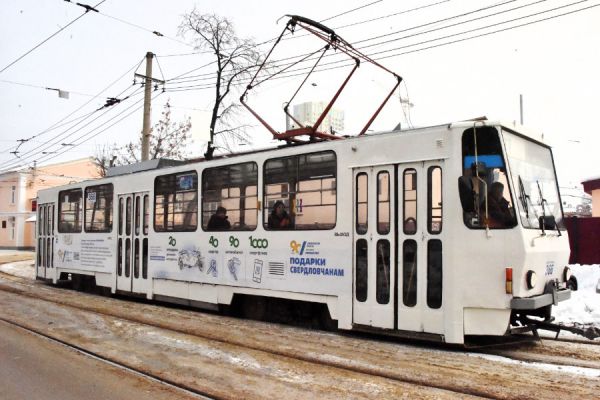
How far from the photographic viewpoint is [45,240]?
16.4m

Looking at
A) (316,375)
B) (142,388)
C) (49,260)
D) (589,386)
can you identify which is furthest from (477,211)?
(49,260)

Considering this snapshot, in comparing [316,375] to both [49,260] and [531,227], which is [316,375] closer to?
[531,227]

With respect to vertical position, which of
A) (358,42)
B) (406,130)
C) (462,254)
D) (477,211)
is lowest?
(462,254)

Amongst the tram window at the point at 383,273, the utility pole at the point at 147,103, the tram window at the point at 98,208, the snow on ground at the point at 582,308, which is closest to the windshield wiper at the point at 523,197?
the tram window at the point at 383,273

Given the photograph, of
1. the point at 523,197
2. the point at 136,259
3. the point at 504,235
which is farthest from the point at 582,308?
the point at 136,259

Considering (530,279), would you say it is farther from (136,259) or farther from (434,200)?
(136,259)

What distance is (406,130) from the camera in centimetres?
742

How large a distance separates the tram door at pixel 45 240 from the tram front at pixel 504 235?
13.3m

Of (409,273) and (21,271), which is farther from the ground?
(409,273)

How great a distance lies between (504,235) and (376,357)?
7.18 ft

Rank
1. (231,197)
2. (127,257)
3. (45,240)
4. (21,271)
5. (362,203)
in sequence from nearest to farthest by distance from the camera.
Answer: (362,203) → (231,197) → (127,257) → (45,240) → (21,271)

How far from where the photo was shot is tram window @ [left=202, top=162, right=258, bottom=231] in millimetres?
9312

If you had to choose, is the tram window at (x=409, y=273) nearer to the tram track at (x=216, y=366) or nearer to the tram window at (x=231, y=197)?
the tram track at (x=216, y=366)

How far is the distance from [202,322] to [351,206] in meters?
3.60
